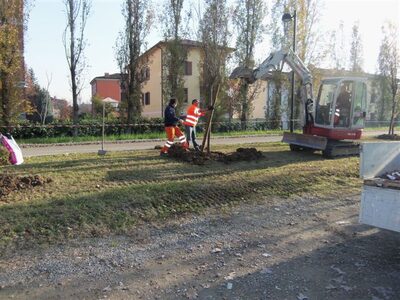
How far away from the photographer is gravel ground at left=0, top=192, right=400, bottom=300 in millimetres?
4426

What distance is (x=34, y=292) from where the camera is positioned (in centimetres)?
429

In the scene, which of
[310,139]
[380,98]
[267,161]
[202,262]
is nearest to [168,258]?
[202,262]

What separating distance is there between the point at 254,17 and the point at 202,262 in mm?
28430

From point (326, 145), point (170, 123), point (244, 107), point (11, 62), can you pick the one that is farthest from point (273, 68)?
point (244, 107)

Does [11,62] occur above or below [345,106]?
above

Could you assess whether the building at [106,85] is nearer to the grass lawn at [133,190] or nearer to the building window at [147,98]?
the building window at [147,98]

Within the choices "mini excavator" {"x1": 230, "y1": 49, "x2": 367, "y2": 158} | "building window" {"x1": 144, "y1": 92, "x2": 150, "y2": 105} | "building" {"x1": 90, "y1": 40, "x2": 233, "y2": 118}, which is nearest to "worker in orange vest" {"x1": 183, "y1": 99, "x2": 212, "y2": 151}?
"mini excavator" {"x1": 230, "y1": 49, "x2": 367, "y2": 158}

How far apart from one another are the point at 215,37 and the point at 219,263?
2575 centimetres

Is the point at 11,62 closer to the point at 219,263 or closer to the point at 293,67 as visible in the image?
the point at 293,67

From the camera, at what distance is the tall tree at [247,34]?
1202 inches

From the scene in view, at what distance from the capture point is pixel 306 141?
579 inches

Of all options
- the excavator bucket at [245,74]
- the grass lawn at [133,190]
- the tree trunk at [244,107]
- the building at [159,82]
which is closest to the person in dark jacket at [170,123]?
the grass lawn at [133,190]

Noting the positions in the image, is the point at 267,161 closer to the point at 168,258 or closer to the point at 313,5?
the point at 168,258

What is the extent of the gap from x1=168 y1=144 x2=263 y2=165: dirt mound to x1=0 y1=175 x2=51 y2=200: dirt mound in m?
4.34
